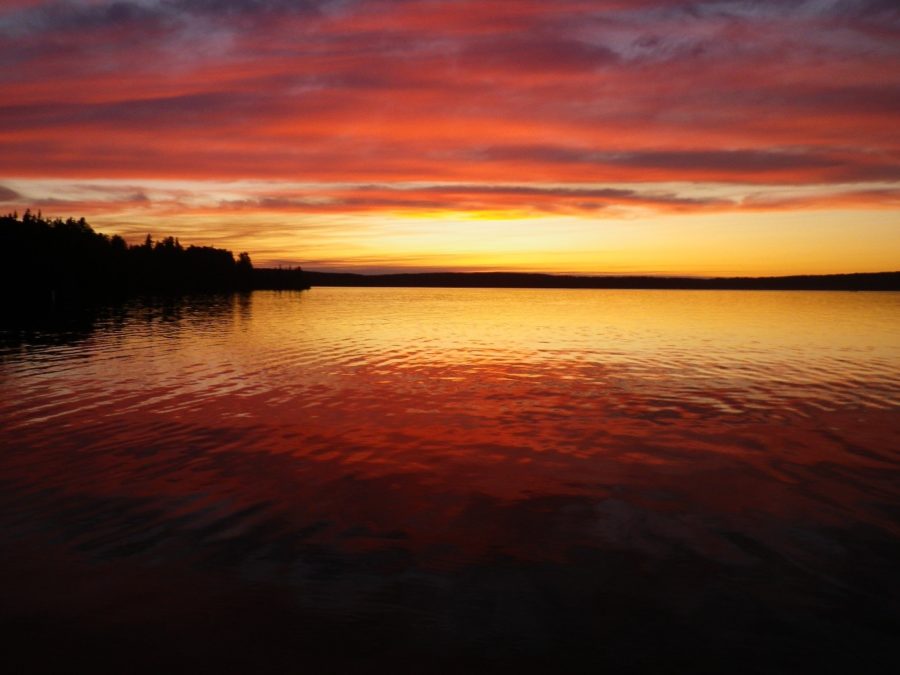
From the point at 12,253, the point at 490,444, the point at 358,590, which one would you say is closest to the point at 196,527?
the point at 358,590

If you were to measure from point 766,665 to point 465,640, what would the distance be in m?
4.62

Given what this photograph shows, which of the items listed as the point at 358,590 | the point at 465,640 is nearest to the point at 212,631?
the point at 358,590

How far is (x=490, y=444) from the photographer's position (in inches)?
811

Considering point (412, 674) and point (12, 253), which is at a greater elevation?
point (12, 253)

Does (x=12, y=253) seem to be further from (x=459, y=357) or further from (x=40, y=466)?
(x=40, y=466)

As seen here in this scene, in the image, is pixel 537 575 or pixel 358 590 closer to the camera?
pixel 358 590

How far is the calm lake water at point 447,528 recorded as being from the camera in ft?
30.3

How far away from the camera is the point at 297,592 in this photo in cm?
1060

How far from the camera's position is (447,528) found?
44.4 feet

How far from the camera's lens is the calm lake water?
9.25 metres

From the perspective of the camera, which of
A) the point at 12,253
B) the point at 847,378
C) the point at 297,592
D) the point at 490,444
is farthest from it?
the point at 12,253

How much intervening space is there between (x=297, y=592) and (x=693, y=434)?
16530 millimetres

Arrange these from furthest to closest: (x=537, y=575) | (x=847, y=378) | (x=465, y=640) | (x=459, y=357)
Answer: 1. (x=459, y=357)
2. (x=847, y=378)
3. (x=537, y=575)
4. (x=465, y=640)

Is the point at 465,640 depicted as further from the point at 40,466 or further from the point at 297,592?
the point at 40,466
